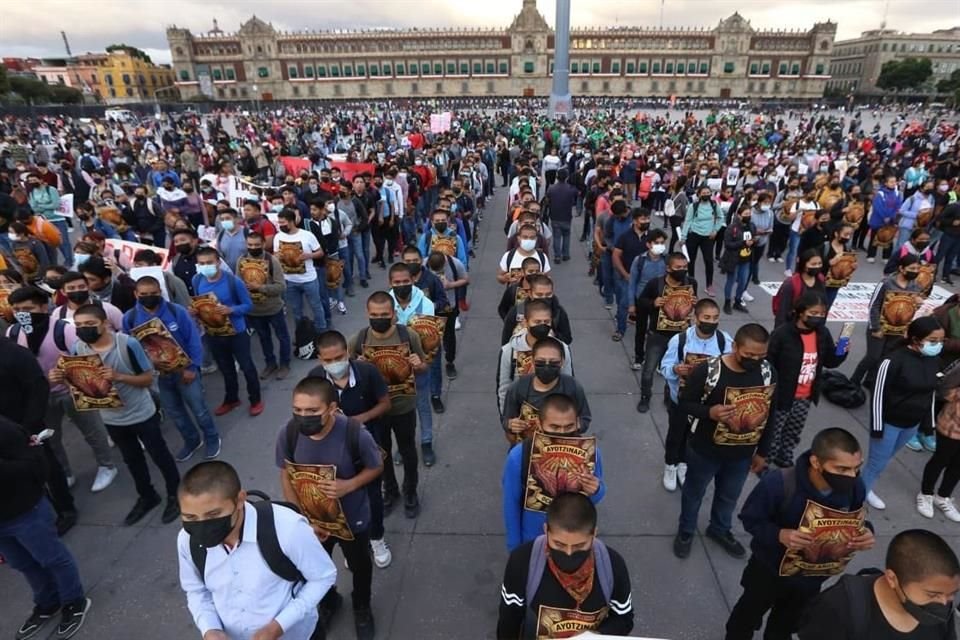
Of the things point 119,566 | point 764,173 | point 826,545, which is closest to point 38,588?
point 119,566

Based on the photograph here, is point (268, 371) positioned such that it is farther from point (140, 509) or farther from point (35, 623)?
point (35, 623)

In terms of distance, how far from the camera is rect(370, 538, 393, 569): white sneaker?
393 cm

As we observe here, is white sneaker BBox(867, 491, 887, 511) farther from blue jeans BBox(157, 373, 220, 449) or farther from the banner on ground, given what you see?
blue jeans BBox(157, 373, 220, 449)

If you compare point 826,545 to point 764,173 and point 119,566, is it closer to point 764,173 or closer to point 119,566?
point 119,566

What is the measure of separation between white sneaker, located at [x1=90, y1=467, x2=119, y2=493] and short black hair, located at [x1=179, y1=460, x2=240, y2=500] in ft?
12.3

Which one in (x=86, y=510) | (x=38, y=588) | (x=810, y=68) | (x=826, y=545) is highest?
(x=810, y=68)

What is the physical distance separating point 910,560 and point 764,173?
14.0 meters

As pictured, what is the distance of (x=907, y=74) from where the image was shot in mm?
88000

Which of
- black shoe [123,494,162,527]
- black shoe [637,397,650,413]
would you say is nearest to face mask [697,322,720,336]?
black shoe [637,397,650,413]

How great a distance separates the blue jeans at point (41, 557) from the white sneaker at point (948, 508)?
6712mm

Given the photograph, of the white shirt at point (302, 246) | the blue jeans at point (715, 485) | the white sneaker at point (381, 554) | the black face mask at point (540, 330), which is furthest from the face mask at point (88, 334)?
the blue jeans at point (715, 485)

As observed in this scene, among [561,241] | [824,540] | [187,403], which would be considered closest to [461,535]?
[824,540]

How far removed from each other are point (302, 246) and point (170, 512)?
11.5ft

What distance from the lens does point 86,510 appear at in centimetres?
463
